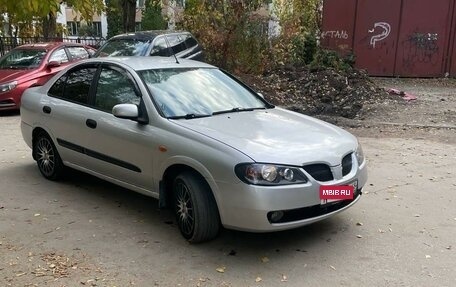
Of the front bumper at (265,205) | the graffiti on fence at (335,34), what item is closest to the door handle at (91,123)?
the front bumper at (265,205)

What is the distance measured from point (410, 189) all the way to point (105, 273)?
148 inches

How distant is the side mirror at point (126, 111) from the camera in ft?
14.8

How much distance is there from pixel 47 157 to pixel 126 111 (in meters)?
1.97

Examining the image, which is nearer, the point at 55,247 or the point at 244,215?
the point at 244,215

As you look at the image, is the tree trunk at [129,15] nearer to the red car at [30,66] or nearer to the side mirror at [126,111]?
the red car at [30,66]

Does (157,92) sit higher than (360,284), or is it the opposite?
(157,92)

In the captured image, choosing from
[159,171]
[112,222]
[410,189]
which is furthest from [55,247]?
[410,189]

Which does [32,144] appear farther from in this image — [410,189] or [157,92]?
[410,189]

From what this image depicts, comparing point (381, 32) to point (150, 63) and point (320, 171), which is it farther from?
point (320, 171)

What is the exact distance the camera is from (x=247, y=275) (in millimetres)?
3762

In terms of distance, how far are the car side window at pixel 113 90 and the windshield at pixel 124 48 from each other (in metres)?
5.90

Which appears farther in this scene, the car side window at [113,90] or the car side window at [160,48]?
the car side window at [160,48]

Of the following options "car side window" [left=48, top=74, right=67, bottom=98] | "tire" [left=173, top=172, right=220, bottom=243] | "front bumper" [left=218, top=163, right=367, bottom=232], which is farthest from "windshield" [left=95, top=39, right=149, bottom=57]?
"front bumper" [left=218, top=163, right=367, bottom=232]

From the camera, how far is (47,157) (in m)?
5.97
